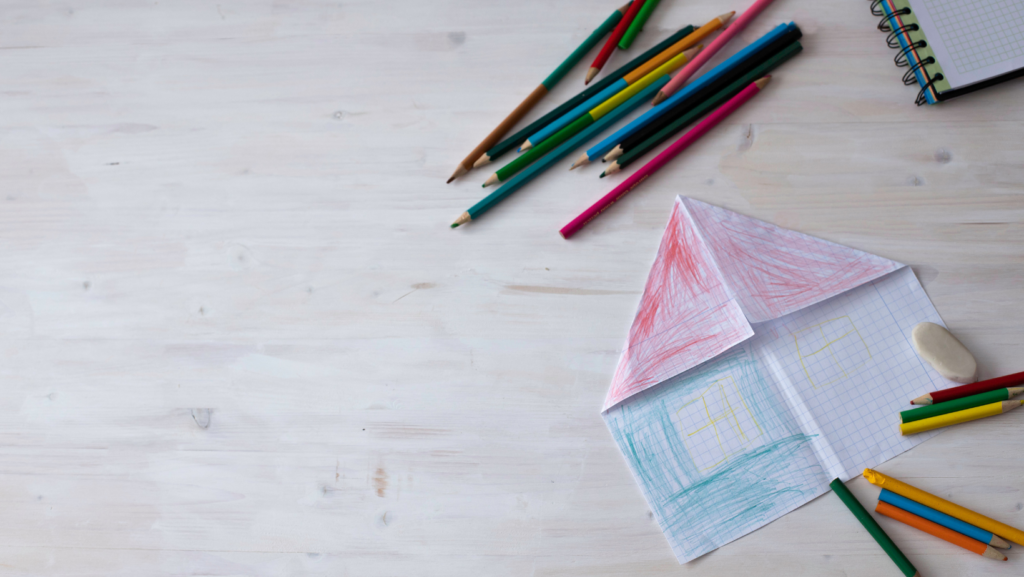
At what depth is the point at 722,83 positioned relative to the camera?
867mm

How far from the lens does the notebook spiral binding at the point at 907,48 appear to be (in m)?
0.84

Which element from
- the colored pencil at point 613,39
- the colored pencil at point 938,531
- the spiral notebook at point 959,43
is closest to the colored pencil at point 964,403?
the colored pencil at point 938,531

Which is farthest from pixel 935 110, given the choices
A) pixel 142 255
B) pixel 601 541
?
pixel 142 255

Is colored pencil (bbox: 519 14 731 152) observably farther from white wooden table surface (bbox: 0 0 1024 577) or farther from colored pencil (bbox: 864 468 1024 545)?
colored pencil (bbox: 864 468 1024 545)

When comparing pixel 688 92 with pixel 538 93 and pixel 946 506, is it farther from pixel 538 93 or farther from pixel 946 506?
pixel 946 506

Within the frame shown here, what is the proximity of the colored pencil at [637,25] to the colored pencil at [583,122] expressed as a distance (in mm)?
65

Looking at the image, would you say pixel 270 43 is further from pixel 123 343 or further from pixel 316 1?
pixel 123 343

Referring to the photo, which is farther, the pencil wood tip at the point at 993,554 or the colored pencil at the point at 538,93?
the colored pencil at the point at 538,93

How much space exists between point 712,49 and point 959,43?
34 centimetres

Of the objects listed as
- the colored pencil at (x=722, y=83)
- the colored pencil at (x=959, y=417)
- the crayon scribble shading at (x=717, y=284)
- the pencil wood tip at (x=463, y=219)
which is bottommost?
the colored pencil at (x=959, y=417)

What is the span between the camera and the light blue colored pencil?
2.84 ft

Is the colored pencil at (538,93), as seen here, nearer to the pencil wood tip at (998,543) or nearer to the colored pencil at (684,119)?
the colored pencil at (684,119)

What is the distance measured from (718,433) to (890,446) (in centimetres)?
22

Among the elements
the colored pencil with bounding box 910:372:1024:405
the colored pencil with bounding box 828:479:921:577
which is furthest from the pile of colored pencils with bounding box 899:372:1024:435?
the colored pencil with bounding box 828:479:921:577
